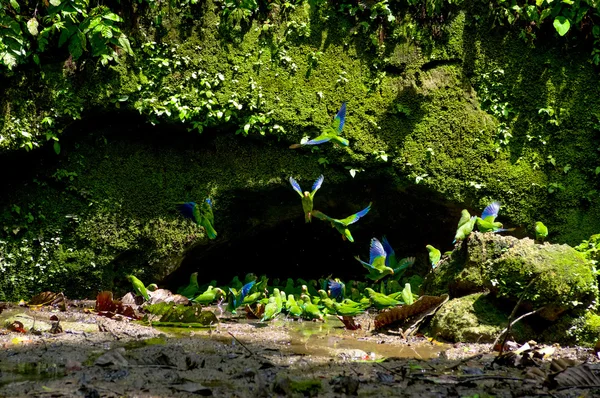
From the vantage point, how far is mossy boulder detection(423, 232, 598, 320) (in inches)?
154

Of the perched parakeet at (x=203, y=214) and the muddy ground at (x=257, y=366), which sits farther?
the perched parakeet at (x=203, y=214)

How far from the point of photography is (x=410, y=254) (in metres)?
6.34

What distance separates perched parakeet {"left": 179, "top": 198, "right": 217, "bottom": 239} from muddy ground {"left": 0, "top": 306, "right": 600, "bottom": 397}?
1592 millimetres

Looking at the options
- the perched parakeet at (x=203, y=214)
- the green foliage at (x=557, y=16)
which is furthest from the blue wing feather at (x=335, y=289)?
the green foliage at (x=557, y=16)

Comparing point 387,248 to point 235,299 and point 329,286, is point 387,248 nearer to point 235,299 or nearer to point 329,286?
point 329,286

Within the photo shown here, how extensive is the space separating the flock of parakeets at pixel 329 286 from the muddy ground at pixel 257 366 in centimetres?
96

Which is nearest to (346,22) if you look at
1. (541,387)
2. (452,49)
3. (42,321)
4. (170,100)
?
(452,49)

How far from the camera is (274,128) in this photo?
18.0ft

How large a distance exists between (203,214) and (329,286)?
1292 millimetres

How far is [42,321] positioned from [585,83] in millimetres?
5161

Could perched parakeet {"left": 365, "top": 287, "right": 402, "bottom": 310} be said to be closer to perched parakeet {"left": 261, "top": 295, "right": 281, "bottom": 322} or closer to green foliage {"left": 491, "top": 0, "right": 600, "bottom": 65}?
perched parakeet {"left": 261, "top": 295, "right": 281, "bottom": 322}

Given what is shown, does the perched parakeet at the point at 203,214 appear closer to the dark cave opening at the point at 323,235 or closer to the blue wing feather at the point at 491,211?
the dark cave opening at the point at 323,235

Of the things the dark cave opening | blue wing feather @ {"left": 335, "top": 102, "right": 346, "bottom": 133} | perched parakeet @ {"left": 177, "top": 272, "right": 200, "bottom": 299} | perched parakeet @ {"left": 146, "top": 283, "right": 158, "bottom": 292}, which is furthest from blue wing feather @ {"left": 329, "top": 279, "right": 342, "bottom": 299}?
perched parakeet @ {"left": 146, "top": 283, "right": 158, "bottom": 292}

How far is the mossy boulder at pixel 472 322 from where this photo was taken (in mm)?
3918
